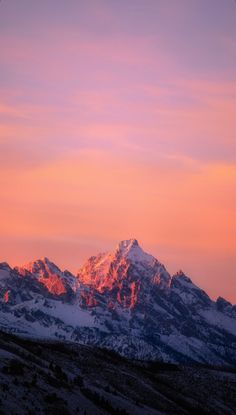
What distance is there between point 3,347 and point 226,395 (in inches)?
1928

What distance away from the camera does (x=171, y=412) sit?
240ft

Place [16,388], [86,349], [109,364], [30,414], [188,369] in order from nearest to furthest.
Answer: [30,414], [16,388], [109,364], [86,349], [188,369]

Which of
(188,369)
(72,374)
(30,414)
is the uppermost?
(188,369)

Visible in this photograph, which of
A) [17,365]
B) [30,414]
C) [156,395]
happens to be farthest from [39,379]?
[156,395]

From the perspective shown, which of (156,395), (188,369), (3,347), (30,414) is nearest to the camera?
(30,414)

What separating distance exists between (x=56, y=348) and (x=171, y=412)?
27.4m

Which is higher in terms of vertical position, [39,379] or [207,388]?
[207,388]

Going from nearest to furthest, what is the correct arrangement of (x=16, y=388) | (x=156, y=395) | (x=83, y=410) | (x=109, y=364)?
(x=16, y=388) < (x=83, y=410) < (x=156, y=395) < (x=109, y=364)

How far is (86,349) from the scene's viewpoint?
341ft

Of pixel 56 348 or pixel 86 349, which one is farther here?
pixel 86 349

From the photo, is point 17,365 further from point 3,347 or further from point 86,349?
point 86,349

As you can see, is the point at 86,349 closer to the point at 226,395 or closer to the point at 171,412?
the point at 226,395

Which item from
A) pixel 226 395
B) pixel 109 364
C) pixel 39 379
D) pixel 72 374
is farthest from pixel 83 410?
pixel 226 395

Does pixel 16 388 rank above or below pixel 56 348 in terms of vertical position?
below
